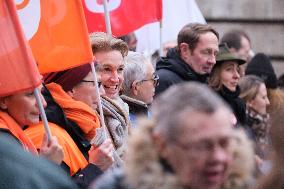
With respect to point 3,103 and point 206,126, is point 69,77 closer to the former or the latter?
point 3,103

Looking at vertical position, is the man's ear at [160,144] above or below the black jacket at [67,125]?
above

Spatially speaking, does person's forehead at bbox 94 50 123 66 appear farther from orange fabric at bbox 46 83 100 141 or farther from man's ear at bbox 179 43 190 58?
man's ear at bbox 179 43 190 58

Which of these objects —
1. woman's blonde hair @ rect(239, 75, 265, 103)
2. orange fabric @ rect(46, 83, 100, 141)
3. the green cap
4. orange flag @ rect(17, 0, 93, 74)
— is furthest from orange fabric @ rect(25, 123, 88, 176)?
woman's blonde hair @ rect(239, 75, 265, 103)

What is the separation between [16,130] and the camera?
150 inches

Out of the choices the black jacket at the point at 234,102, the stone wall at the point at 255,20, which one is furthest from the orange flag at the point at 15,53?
the stone wall at the point at 255,20

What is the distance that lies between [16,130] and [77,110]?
637 millimetres

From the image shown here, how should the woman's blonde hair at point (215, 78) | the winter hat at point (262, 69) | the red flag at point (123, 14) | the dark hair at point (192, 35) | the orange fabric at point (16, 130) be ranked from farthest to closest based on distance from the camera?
the winter hat at point (262, 69) → the woman's blonde hair at point (215, 78) → the dark hair at point (192, 35) → the red flag at point (123, 14) → the orange fabric at point (16, 130)

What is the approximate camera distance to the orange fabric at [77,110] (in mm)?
4375

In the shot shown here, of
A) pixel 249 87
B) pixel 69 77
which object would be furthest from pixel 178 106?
pixel 249 87

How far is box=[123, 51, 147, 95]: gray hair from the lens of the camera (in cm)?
532

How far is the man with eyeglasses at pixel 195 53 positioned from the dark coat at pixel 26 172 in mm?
2889

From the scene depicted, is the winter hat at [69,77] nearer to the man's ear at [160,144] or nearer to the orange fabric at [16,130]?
the orange fabric at [16,130]

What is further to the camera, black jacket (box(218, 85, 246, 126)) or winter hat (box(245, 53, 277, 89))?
winter hat (box(245, 53, 277, 89))

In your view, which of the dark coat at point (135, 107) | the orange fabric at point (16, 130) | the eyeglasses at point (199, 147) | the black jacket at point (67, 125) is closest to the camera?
the eyeglasses at point (199, 147)
